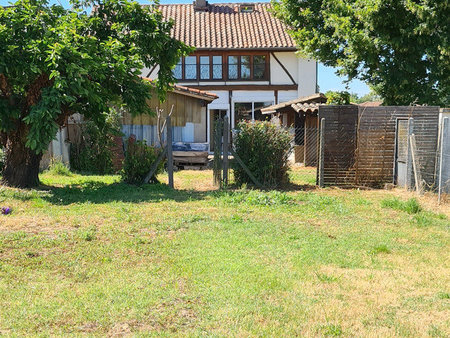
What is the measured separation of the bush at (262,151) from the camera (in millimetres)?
12508

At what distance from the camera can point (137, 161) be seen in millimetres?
12555

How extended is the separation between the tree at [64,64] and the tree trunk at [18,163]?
0.07ft

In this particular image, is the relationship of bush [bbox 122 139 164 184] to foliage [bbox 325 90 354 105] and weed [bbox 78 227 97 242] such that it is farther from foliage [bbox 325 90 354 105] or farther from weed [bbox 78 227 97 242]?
foliage [bbox 325 90 354 105]

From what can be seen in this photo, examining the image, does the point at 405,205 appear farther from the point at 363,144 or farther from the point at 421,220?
the point at 363,144

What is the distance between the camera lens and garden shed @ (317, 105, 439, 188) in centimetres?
1286

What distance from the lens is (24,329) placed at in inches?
158

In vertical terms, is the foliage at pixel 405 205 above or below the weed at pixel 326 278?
above

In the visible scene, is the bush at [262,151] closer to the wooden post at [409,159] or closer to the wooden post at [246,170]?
the wooden post at [246,170]

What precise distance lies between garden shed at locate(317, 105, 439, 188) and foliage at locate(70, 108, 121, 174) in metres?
7.42

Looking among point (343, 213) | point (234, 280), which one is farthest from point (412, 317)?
point (343, 213)

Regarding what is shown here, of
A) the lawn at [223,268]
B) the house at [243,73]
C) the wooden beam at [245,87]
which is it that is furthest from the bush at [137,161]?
the wooden beam at [245,87]

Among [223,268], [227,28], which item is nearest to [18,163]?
[223,268]

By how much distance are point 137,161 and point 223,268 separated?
24.4 ft

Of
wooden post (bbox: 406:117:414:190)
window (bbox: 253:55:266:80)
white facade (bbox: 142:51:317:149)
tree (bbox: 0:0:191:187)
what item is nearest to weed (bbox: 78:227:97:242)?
tree (bbox: 0:0:191:187)
